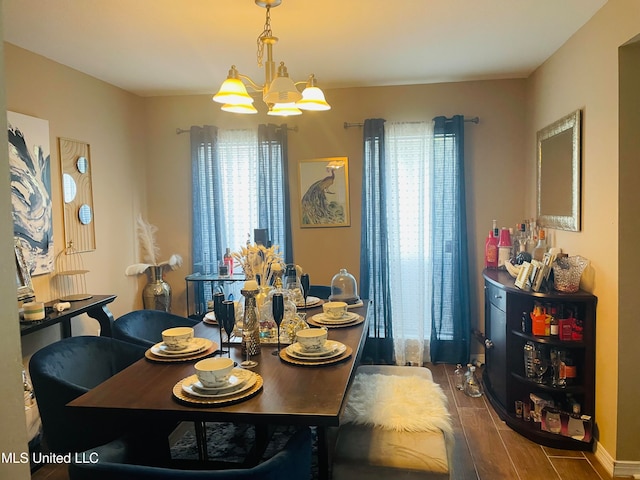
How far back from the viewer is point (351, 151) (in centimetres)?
404

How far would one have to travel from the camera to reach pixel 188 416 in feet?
4.78

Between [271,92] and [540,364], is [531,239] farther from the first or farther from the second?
[271,92]

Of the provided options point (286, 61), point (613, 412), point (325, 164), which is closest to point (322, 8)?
point (286, 61)

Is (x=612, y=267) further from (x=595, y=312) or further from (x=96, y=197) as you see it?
(x=96, y=197)

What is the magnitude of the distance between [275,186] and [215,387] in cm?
269

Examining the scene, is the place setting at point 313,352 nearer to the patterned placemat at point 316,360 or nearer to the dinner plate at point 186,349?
the patterned placemat at point 316,360

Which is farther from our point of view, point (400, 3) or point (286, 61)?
point (286, 61)

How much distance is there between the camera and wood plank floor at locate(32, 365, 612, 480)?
7.88ft

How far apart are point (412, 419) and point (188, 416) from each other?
3.48 ft

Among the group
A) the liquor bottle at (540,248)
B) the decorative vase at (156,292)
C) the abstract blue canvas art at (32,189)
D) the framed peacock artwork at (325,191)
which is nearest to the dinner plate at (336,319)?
the liquor bottle at (540,248)

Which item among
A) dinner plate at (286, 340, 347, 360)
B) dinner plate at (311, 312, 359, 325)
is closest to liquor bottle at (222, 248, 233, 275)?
dinner plate at (311, 312, 359, 325)

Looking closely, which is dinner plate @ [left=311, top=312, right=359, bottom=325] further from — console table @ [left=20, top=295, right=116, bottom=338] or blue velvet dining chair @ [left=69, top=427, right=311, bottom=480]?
console table @ [left=20, top=295, right=116, bottom=338]

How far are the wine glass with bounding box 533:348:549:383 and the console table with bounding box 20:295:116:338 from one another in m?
2.69

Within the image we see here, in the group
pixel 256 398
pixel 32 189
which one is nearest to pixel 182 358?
pixel 256 398
